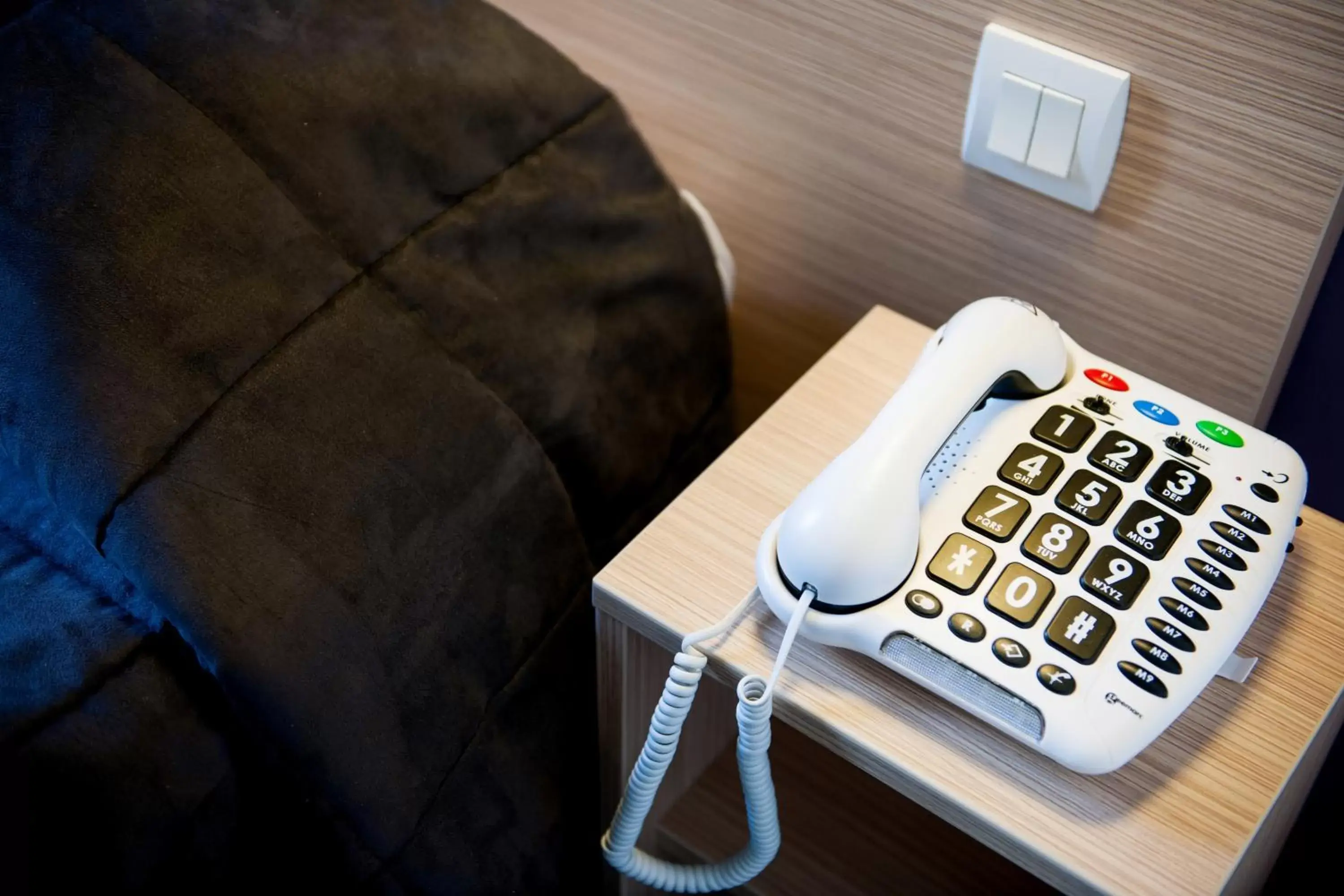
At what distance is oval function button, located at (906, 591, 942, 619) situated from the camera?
0.57 m

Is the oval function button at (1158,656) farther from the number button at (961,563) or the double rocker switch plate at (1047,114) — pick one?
the double rocker switch plate at (1047,114)

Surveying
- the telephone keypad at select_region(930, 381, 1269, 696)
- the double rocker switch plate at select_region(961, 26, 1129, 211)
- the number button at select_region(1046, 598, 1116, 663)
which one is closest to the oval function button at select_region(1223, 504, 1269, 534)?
the telephone keypad at select_region(930, 381, 1269, 696)

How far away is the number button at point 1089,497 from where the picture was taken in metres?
0.60

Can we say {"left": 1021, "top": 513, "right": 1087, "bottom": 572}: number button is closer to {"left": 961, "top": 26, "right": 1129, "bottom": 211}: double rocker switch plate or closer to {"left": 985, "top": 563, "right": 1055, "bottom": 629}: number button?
{"left": 985, "top": 563, "right": 1055, "bottom": 629}: number button

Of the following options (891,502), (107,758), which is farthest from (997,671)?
(107,758)

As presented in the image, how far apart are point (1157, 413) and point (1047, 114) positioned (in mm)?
202

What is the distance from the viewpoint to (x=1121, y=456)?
63 centimetres

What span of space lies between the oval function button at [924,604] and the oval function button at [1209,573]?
0.43 ft

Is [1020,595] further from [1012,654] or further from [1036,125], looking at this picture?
[1036,125]

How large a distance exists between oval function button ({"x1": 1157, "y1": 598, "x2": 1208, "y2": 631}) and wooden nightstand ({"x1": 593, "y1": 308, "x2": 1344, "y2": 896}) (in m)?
0.06

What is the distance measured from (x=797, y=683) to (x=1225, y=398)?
1.25 feet

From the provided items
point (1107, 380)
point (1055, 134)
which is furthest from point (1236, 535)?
point (1055, 134)

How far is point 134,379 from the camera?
1.93ft

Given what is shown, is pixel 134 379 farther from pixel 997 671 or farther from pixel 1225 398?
pixel 1225 398
